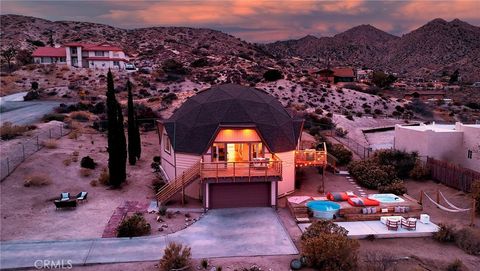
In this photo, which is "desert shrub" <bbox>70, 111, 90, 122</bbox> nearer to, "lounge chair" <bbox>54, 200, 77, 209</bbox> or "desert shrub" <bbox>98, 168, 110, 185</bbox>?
"desert shrub" <bbox>98, 168, 110, 185</bbox>

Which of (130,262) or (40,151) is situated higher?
(40,151)

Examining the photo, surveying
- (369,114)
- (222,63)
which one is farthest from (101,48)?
(369,114)

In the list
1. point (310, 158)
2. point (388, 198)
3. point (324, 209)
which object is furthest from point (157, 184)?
point (388, 198)

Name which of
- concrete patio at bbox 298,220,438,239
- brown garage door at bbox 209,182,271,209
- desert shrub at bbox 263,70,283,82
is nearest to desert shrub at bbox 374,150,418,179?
concrete patio at bbox 298,220,438,239

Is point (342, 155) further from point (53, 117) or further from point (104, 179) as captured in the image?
point (53, 117)

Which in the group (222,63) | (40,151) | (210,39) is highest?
Answer: (210,39)

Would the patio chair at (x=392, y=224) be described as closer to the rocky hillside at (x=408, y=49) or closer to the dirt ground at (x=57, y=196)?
the dirt ground at (x=57, y=196)

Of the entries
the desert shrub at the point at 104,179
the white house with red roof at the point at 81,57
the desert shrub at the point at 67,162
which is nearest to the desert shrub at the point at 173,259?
the desert shrub at the point at 104,179

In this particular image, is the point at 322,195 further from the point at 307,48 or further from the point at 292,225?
the point at 307,48
